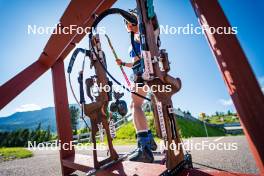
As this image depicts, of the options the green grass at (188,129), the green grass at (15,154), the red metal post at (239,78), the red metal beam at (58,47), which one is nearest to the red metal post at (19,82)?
the red metal beam at (58,47)

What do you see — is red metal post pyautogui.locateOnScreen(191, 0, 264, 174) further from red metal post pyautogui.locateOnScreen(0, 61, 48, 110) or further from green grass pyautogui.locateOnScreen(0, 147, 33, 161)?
green grass pyautogui.locateOnScreen(0, 147, 33, 161)

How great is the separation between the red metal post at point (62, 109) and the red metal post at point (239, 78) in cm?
231

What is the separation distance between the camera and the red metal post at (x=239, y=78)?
655 millimetres

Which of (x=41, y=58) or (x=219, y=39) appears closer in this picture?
(x=219, y=39)

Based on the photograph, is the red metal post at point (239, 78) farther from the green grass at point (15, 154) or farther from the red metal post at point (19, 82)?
the green grass at point (15, 154)

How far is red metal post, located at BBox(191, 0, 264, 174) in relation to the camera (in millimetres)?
655

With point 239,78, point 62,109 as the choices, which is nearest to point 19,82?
point 62,109

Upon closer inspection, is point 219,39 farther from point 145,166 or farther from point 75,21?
point 75,21

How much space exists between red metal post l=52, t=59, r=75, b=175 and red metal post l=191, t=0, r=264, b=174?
91.0 inches

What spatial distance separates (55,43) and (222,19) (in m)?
2.17

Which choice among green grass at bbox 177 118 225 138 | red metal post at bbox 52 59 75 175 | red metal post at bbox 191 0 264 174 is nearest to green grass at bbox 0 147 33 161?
red metal post at bbox 52 59 75 175

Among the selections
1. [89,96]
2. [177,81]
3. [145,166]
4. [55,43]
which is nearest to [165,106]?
[177,81]

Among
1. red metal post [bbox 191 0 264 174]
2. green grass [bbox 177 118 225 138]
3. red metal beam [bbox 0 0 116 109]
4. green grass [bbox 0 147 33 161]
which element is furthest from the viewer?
green grass [bbox 177 118 225 138]

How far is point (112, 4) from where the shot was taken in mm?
2045
